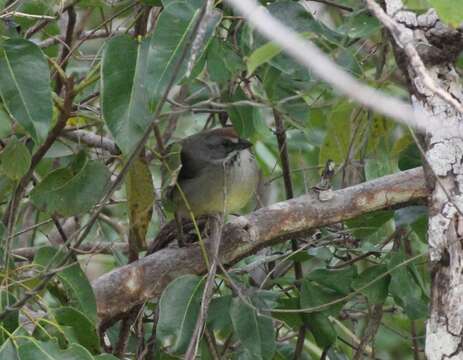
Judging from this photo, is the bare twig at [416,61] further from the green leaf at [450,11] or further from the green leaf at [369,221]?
the green leaf at [369,221]

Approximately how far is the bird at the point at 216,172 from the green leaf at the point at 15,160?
126cm

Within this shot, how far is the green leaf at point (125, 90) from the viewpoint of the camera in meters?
3.05

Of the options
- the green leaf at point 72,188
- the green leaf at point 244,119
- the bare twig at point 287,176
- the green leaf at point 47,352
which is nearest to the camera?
the green leaf at point 47,352

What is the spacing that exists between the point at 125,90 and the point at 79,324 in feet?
2.48

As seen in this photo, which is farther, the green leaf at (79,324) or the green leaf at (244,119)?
the green leaf at (244,119)

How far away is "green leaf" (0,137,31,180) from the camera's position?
3.49 meters

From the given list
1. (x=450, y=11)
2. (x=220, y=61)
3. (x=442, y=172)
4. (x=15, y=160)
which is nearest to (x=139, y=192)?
(x=15, y=160)

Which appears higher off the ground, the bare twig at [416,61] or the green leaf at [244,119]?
the bare twig at [416,61]

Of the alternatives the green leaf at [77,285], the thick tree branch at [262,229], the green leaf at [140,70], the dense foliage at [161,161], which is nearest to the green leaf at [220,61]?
the dense foliage at [161,161]

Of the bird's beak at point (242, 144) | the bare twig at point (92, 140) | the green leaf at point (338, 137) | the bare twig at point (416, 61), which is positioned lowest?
the bird's beak at point (242, 144)

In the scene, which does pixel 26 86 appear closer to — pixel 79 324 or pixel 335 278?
pixel 79 324

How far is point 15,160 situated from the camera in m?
3.50

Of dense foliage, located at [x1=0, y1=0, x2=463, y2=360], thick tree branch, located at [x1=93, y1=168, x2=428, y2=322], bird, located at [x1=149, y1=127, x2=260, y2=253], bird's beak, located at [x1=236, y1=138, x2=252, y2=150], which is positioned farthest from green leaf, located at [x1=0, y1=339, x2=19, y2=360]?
bird's beak, located at [x1=236, y1=138, x2=252, y2=150]

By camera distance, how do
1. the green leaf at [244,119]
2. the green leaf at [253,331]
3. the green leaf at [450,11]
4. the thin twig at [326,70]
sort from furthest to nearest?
the green leaf at [244,119] < the green leaf at [253,331] < the green leaf at [450,11] < the thin twig at [326,70]
